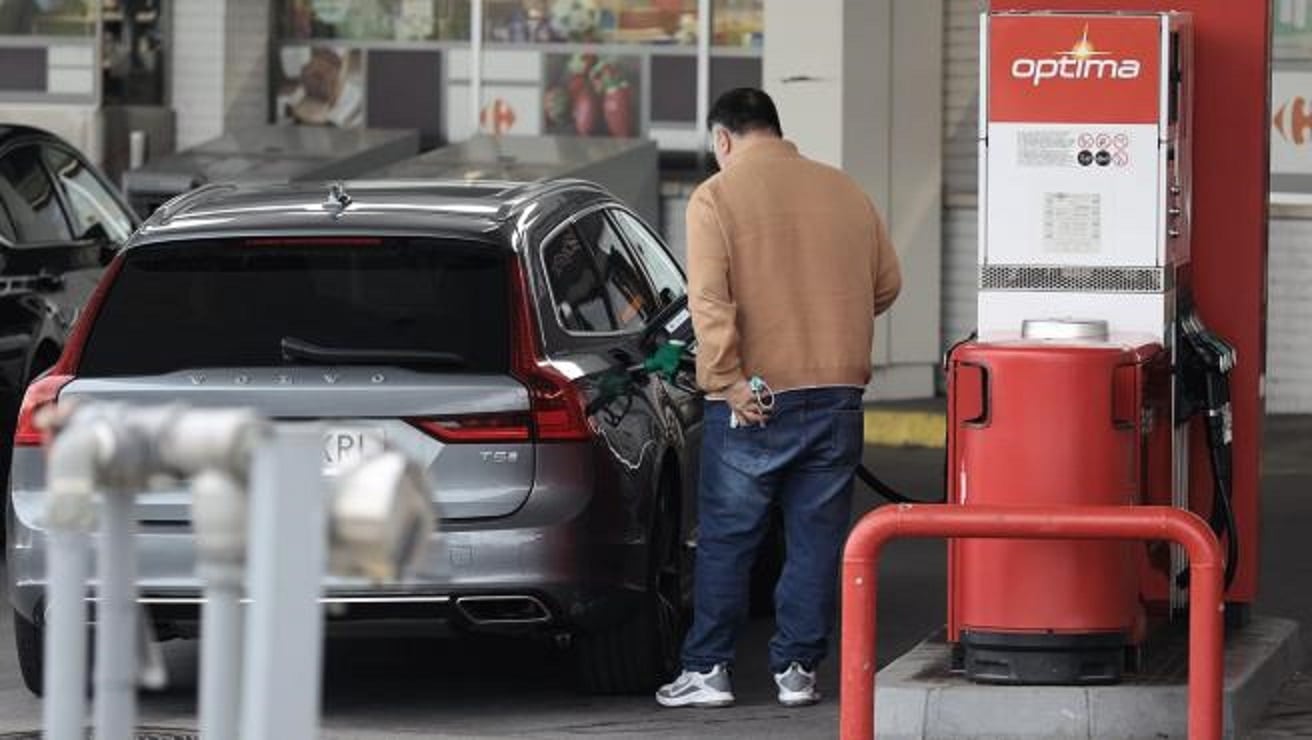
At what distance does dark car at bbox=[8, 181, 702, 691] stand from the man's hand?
367mm

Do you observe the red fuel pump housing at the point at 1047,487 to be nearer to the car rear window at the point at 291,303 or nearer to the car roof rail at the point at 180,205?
the car rear window at the point at 291,303

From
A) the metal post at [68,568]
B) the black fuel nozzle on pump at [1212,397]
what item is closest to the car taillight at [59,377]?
the black fuel nozzle on pump at [1212,397]

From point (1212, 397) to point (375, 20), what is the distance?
11142mm

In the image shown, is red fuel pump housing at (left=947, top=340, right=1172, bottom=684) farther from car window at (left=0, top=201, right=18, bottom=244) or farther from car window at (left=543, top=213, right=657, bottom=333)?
car window at (left=0, top=201, right=18, bottom=244)

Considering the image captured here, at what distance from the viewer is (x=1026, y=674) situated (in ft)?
25.7

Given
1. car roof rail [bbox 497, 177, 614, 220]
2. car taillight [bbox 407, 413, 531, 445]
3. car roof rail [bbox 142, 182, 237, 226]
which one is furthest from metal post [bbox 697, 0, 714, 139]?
car taillight [bbox 407, 413, 531, 445]

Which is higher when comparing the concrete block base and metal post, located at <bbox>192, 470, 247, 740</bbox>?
metal post, located at <bbox>192, 470, 247, 740</bbox>

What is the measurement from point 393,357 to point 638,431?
2.76 ft

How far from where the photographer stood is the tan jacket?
8.33 meters

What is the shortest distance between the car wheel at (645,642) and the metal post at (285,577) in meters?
5.16

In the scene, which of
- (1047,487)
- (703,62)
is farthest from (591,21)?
(1047,487)

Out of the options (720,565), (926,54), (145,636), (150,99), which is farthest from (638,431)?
(150,99)

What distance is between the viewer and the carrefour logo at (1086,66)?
8.27m

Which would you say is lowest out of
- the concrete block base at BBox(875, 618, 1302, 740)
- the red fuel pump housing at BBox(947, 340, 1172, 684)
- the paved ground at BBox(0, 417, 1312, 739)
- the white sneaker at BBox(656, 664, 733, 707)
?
the paved ground at BBox(0, 417, 1312, 739)
